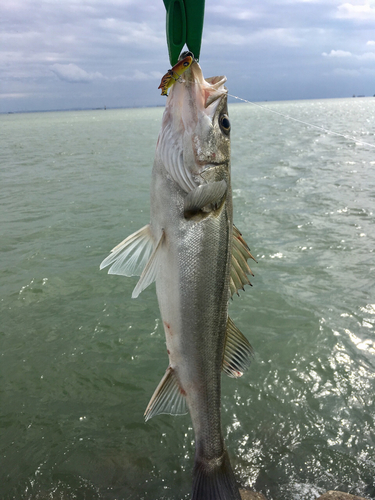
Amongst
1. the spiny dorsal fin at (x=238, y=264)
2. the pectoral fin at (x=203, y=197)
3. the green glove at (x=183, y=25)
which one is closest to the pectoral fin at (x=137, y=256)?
the pectoral fin at (x=203, y=197)

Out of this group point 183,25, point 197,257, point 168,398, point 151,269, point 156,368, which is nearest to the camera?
point 183,25

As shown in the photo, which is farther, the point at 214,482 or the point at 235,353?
the point at 235,353

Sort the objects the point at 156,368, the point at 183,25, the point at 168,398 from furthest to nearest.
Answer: the point at 156,368 → the point at 168,398 → the point at 183,25

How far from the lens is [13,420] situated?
179 inches

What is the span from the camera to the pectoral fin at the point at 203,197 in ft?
8.31

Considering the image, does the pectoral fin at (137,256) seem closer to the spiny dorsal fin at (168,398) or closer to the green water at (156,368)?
the spiny dorsal fin at (168,398)

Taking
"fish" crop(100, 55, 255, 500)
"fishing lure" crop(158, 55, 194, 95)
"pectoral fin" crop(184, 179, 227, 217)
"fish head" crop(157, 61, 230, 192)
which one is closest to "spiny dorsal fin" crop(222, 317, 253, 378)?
"fish" crop(100, 55, 255, 500)

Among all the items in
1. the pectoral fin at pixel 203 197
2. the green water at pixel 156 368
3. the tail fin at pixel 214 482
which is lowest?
the green water at pixel 156 368

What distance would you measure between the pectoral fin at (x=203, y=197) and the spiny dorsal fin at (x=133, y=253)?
430 millimetres

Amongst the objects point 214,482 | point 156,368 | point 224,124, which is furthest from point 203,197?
point 156,368

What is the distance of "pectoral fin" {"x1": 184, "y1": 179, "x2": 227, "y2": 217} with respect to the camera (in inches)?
99.7

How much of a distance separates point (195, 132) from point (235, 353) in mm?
1655

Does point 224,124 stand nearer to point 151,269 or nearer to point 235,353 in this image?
point 151,269

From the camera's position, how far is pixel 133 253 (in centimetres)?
290
